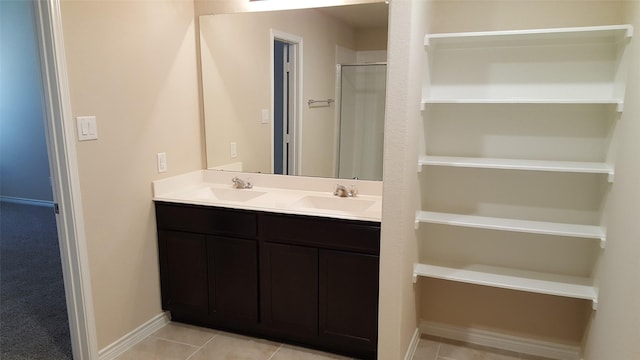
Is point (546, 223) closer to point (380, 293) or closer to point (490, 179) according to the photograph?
point (490, 179)

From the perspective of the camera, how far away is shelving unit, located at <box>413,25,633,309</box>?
2127 millimetres

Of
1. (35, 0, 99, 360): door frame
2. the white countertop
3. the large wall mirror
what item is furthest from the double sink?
(35, 0, 99, 360): door frame

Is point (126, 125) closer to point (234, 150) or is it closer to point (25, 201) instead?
point (234, 150)

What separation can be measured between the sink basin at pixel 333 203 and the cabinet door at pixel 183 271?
66 cm

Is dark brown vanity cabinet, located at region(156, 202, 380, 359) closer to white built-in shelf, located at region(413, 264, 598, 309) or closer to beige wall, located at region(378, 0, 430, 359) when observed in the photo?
beige wall, located at region(378, 0, 430, 359)

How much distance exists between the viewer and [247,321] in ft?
8.66

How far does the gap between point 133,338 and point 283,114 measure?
166cm

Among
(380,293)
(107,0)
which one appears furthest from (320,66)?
(380,293)

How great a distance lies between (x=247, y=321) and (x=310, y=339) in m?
0.41

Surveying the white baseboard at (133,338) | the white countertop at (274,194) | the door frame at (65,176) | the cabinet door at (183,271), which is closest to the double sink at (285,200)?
the white countertop at (274,194)

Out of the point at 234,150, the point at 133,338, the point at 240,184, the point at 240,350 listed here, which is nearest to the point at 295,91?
the point at 234,150

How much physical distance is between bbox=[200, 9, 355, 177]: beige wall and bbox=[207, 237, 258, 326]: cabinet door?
2.08 ft

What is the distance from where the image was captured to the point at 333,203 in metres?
2.70

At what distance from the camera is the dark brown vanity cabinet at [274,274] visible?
7.66 ft
